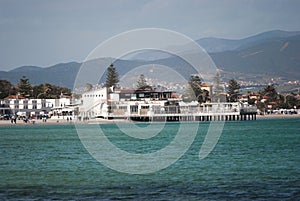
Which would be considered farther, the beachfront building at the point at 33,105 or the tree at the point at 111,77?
the tree at the point at 111,77

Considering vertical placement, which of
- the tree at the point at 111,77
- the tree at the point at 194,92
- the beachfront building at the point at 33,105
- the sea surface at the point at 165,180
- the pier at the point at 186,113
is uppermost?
the tree at the point at 111,77

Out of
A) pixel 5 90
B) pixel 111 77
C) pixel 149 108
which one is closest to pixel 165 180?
pixel 149 108

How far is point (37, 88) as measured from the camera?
6388 inches

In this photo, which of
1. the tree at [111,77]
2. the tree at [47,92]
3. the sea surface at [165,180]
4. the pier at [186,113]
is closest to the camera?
the sea surface at [165,180]

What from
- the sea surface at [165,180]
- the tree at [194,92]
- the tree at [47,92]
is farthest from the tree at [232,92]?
the sea surface at [165,180]

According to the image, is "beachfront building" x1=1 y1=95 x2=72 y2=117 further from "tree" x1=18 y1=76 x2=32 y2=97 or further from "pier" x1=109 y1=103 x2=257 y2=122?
"pier" x1=109 y1=103 x2=257 y2=122

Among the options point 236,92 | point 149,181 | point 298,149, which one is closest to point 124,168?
point 149,181

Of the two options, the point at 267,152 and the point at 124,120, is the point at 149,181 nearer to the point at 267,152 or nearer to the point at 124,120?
the point at 267,152

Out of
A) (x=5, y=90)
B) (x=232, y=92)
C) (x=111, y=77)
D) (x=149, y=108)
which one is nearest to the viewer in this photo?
(x=149, y=108)

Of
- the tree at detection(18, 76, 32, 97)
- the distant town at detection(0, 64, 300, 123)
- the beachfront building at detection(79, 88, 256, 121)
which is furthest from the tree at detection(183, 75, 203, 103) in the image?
the tree at detection(18, 76, 32, 97)

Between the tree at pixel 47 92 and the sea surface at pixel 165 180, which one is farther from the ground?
the tree at pixel 47 92

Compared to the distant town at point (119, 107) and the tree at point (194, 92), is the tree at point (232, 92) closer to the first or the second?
the tree at point (194, 92)

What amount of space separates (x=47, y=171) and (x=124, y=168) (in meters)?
3.58

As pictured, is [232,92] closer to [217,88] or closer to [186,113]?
[217,88]
